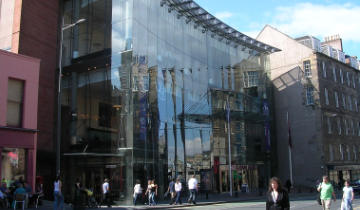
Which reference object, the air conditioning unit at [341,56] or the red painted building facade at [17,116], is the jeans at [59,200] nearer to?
the red painted building facade at [17,116]

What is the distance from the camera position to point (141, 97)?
91.1 ft

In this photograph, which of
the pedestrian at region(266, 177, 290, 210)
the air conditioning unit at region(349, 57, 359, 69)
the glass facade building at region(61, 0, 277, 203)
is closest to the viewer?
the pedestrian at region(266, 177, 290, 210)

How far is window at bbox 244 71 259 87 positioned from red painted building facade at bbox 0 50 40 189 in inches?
1233

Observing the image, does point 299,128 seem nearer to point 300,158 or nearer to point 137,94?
point 300,158

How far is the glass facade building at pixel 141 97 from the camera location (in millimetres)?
27422

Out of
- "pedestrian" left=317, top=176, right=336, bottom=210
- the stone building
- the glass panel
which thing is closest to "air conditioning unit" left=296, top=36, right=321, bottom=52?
the stone building

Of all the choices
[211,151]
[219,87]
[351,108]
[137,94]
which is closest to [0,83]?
[137,94]

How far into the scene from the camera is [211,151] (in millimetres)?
38031

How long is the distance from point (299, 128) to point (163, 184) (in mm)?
25649

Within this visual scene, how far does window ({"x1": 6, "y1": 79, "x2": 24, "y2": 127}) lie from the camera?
19703 mm

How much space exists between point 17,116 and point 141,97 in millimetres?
9671

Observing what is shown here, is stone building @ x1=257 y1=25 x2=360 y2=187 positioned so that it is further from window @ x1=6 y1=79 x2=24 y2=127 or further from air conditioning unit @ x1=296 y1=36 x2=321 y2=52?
window @ x1=6 y1=79 x2=24 y2=127

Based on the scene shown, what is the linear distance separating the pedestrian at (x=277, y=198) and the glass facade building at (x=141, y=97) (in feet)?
64.1

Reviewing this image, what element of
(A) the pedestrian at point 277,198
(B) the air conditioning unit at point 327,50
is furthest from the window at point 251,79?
(A) the pedestrian at point 277,198
